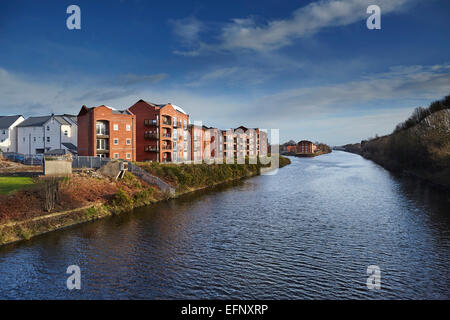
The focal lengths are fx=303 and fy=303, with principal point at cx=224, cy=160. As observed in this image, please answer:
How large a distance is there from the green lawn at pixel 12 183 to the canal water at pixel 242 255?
9099mm

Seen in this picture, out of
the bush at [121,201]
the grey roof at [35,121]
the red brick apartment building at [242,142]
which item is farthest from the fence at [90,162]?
the red brick apartment building at [242,142]

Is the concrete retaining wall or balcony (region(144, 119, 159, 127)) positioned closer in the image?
the concrete retaining wall

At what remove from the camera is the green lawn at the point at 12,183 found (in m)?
29.7

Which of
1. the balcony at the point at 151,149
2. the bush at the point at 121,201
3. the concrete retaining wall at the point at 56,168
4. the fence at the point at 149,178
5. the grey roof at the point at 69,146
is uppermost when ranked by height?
the grey roof at the point at 69,146

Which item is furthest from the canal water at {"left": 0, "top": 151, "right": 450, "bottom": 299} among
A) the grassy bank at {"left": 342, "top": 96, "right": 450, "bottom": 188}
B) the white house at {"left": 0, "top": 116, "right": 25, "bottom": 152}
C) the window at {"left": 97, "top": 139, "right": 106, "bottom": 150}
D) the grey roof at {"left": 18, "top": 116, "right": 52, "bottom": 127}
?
the white house at {"left": 0, "top": 116, "right": 25, "bottom": 152}

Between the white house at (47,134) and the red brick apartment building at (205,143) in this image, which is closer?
the white house at (47,134)

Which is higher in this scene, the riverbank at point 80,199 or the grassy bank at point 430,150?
the grassy bank at point 430,150

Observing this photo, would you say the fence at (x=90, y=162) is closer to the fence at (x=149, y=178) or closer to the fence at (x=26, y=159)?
the fence at (x=149, y=178)

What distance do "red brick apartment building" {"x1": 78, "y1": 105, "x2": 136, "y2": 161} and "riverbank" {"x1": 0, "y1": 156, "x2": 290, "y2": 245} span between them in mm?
9546

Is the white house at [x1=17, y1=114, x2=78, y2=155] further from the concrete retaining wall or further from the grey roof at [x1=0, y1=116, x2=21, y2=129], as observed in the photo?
the concrete retaining wall

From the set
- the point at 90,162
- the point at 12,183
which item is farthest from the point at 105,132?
the point at 12,183

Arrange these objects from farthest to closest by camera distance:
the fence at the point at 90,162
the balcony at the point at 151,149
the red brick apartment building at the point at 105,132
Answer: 1. the balcony at the point at 151,149
2. the red brick apartment building at the point at 105,132
3. the fence at the point at 90,162

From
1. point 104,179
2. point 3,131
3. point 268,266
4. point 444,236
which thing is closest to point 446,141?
point 444,236

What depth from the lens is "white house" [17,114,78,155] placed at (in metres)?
69.9
